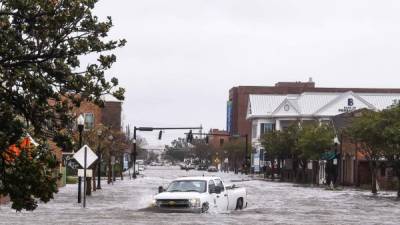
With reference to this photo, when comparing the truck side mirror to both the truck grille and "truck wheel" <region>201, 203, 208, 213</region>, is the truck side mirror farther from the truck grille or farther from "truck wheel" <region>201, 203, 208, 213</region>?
the truck grille

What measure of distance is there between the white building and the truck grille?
86.4 meters

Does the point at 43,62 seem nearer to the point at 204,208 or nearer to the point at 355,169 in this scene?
the point at 204,208

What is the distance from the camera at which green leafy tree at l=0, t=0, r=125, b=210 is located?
1175 cm

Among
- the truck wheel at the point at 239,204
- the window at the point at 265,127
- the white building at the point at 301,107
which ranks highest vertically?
the white building at the point at 301,107

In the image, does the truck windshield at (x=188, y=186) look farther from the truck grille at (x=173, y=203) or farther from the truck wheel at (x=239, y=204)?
the truck wheel at (x=239, y=204)

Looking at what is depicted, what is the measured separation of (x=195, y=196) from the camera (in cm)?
2741

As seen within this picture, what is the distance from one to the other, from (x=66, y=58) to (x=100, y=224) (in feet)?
37.0

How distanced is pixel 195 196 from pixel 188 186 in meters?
1.19

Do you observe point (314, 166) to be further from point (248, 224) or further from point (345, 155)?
point (248, 224)

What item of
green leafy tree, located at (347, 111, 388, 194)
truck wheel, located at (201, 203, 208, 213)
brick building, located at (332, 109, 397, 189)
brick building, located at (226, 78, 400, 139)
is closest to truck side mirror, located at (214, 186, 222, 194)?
truck wheel, located at (201, 203, 208, 213)

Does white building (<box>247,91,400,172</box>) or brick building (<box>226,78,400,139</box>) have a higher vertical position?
brick building (<box>226,78,400,139</box>)

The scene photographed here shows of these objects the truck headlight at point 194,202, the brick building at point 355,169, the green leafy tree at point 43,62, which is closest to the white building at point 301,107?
the brick building at point 355,169

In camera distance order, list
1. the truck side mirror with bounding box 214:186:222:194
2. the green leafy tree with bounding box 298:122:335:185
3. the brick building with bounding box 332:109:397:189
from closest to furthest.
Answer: the truck side mirror with bounding box 214:186:222:194
the brick building with bounding box 332:109:397:189
the green leafy tree with bounding box 298:122:335:185

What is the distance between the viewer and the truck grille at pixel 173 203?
2725 cm
